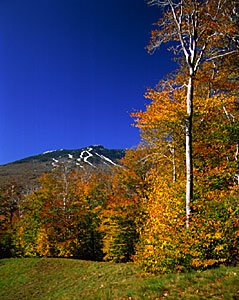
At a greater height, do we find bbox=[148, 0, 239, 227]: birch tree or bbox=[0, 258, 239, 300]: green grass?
bbox=[148, 0, 239, 227]: birch tree

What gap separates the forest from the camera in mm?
12836

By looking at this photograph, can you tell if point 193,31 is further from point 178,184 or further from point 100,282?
point 100,282

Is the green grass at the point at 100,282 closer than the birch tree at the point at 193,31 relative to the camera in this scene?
Yes

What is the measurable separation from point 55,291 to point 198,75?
1978cm

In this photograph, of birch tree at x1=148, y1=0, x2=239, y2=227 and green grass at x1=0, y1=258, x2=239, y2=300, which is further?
birch tree at x1=148, y1=0, x2=239, y2=227

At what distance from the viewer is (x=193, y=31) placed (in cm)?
1464

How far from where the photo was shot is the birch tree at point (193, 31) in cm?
1467

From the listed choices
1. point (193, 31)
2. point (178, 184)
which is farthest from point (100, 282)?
point (193, 31)

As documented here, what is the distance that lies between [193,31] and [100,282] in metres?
16.3

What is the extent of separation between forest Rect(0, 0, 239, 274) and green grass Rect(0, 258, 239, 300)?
5.56 ft

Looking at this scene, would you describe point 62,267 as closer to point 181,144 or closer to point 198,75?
point 181,144

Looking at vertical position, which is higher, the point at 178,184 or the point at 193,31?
the point at 193,31

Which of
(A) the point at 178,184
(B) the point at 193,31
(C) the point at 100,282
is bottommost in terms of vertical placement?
(C) the point at 100,282

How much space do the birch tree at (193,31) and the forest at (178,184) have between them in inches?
2.2
